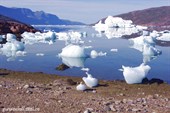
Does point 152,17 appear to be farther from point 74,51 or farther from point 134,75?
point 134,75

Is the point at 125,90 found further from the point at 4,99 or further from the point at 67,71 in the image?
the point at 67,71

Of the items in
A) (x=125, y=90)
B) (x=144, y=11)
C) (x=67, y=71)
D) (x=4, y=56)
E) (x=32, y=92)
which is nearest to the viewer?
(x=32, y=92)

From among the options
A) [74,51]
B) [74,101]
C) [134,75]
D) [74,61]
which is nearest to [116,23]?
[74,51]

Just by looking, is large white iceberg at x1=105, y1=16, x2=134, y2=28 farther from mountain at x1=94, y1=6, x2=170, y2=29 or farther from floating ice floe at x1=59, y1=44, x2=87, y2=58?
floating ice floe at x1=59, y1=44, x2=87, y2=58

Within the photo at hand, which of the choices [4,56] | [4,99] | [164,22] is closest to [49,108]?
[4,99]

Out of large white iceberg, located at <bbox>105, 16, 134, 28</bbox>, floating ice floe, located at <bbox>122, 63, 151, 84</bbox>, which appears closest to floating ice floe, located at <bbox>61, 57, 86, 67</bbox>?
floating ice floe, located at <bbox>122, 63, 151, 84</bbox>

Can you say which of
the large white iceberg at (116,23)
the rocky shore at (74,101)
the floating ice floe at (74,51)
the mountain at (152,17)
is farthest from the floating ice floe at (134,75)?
the mountain at (152,17)

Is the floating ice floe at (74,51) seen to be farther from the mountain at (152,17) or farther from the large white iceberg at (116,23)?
the mountain at (152,17)
